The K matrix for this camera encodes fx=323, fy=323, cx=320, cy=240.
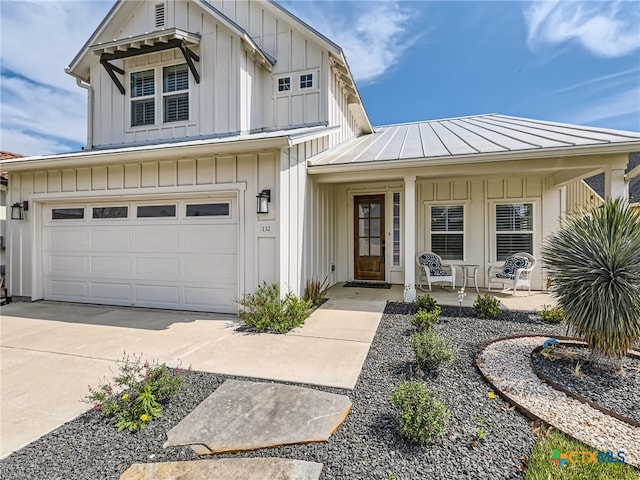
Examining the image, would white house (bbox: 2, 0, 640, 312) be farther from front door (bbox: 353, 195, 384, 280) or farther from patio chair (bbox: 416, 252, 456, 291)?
patio chair (bbox: 416, 252, 456, 291)

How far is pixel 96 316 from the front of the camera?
245 inches

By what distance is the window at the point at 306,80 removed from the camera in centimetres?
824

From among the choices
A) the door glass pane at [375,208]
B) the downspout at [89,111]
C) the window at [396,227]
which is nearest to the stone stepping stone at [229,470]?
the window at [396,227]

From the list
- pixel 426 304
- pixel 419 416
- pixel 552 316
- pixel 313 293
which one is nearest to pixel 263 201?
pixel 313 293

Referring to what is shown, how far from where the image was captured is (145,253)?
696 cm

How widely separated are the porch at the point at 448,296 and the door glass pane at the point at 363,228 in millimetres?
1656

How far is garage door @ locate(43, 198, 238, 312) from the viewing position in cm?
648

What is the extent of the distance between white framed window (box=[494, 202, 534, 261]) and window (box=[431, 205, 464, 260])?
0.86 meters

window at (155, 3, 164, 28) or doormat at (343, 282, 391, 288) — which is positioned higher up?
window at (155, 3, 164, 28)

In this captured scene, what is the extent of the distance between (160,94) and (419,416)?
30.6ft

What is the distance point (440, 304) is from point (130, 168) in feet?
23.4

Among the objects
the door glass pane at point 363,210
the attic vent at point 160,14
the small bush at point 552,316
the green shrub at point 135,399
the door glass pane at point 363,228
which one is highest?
the attic vent at point 160,14

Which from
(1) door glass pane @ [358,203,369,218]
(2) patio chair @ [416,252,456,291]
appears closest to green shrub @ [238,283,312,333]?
(2) patio chair @ [416,252,456,291]

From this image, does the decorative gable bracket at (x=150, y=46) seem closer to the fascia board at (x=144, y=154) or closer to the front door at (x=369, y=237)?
the fascia board at (x=144, y=154)
